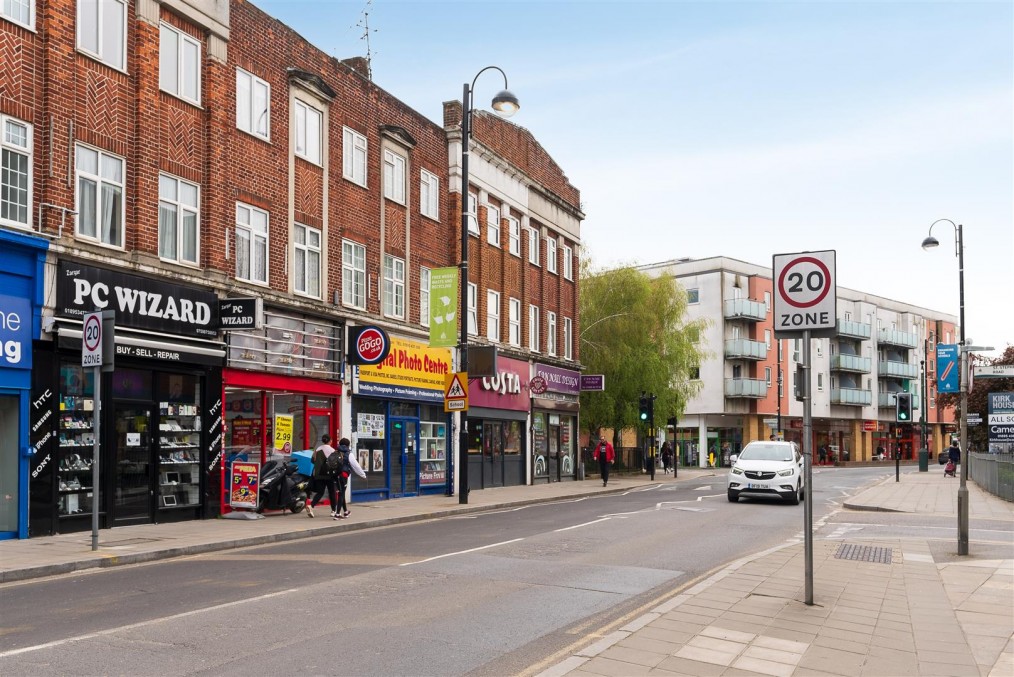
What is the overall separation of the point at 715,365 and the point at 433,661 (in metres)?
62.0

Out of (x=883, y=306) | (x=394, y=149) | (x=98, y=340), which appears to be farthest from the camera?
(x=883, y=306)

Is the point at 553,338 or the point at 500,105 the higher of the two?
the point at 500,105

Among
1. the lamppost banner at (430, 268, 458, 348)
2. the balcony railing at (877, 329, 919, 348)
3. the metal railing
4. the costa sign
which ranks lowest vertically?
the metal railing

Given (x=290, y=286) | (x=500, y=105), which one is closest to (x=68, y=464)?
(x=290, y=286)

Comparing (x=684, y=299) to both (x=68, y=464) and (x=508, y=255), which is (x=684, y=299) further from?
(x=68, y=464)

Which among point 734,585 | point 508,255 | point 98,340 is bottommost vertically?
point 734,585

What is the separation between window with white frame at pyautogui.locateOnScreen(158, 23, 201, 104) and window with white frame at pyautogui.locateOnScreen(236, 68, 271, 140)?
4.30 feet

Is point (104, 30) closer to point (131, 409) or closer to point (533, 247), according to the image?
point (131, 409)

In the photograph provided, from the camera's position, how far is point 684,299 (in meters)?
46.7

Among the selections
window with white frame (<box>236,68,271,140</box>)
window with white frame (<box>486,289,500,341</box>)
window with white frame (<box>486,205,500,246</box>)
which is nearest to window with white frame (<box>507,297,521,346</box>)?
window with white frame (<box>486,289,500,341</box>)

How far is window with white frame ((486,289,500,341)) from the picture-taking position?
32688mm

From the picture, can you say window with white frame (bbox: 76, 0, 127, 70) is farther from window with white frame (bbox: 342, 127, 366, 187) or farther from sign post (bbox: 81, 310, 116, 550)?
window with white frame (bbox: 342, 127, 366, 187)

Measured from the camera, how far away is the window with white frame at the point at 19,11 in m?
15.4

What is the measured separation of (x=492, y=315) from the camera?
108 feet
